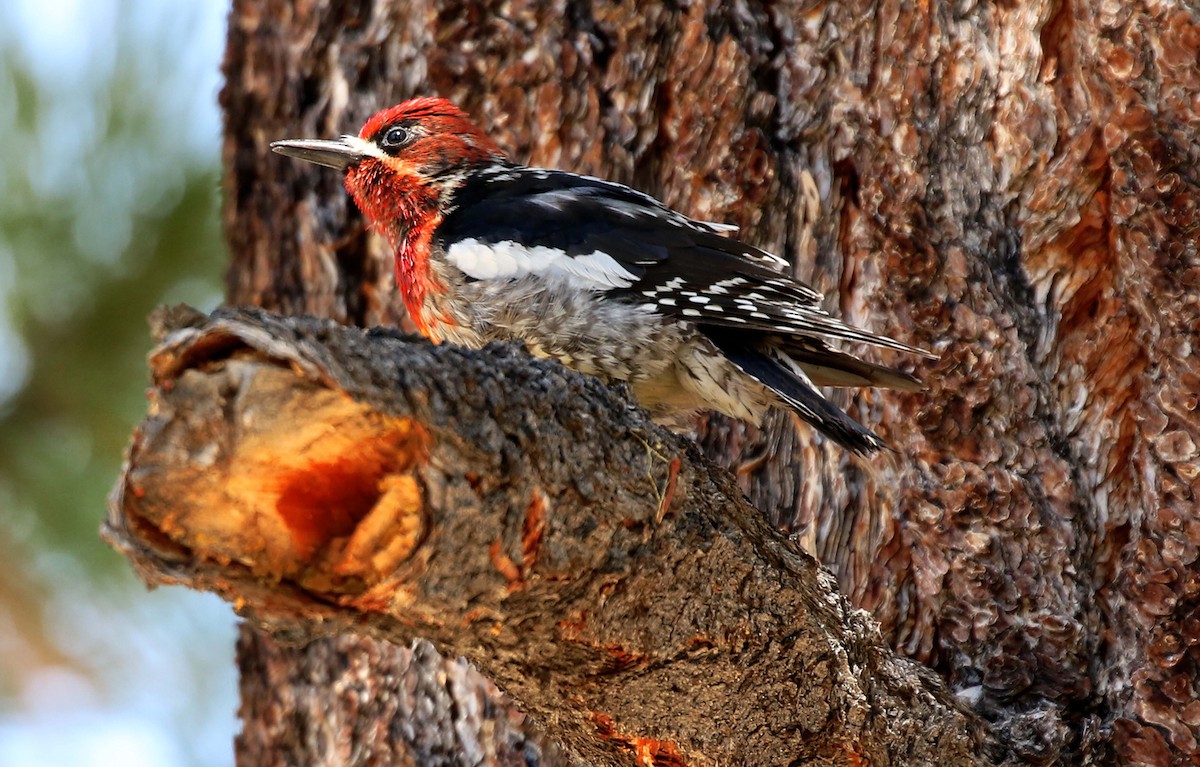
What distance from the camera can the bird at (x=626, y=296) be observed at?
281cm

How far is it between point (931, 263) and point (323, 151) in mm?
1718

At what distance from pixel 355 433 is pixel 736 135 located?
1.87 m

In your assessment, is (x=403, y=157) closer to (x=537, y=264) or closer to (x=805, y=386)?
(x=537, y=264)

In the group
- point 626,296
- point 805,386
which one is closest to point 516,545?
point 805,386

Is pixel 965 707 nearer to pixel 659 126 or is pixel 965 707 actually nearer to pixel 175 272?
pixel 659 126

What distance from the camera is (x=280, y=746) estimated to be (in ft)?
10.6

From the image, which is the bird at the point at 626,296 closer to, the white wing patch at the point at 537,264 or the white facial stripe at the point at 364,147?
the white wing patch at the point at 537,264

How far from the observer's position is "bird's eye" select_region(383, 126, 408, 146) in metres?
3.49

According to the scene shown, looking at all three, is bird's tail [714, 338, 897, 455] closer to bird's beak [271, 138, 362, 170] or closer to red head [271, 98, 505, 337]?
red head [271, 98, 505, 337]

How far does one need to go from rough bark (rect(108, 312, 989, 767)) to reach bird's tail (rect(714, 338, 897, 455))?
0.35m

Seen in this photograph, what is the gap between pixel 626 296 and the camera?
2.96m

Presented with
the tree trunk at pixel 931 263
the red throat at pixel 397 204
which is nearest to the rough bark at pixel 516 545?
the tree trunk at pixel 931 263

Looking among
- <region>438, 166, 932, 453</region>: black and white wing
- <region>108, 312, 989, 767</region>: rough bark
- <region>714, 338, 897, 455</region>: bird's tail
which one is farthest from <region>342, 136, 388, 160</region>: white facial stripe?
<region>108, 312, 989, 767</region>: rough bark

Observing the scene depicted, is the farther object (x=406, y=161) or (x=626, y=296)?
(x=406, y=161)
